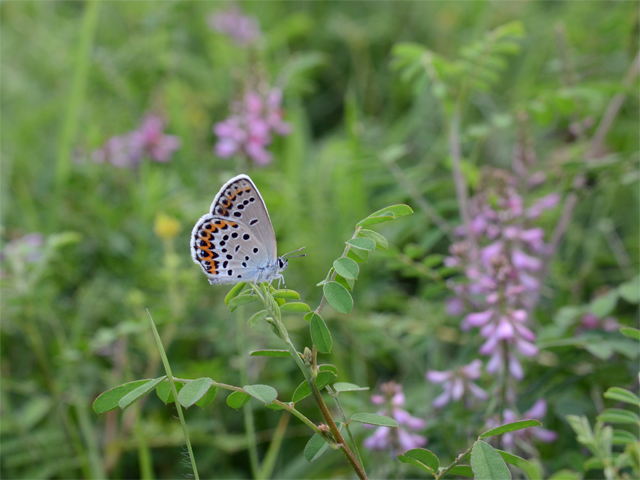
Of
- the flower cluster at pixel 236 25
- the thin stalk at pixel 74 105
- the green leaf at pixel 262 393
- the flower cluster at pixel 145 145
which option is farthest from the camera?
the flower cluster at pixel 236 25

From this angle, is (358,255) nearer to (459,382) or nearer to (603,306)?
(459,382)

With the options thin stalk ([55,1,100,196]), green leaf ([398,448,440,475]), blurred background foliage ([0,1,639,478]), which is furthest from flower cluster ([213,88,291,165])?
green leaf ([398,448,440,475])

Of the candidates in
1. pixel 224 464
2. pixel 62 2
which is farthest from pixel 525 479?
pixel 62 2

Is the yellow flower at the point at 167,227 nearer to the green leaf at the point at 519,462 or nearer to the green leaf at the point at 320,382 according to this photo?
the green leaf at the point at 320,382

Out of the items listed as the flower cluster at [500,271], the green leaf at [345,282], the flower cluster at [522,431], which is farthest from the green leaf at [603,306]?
the green leaf at [345,282]

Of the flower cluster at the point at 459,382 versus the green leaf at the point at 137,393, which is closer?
the green leaf at the point at 137,393
